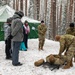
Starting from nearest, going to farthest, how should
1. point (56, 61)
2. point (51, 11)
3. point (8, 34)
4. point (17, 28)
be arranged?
1. point (56, 61)
2. point (17, 28)
3. point (8, 34)
4. point (51, 11)

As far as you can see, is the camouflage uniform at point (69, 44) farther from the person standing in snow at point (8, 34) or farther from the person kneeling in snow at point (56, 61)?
the person standing in snow at point (8, 34)

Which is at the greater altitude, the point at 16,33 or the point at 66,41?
the point at 16,33

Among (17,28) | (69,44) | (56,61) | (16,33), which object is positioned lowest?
(56,61)

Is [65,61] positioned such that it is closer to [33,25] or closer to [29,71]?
[29,71]

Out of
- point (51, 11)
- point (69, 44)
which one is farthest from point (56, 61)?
point (51, 11)

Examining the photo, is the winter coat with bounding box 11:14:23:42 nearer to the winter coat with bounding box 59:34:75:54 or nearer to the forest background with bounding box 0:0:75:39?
the winter coat with bounding box 59:34:75:54

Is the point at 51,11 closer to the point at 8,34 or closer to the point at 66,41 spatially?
the point at 8,34

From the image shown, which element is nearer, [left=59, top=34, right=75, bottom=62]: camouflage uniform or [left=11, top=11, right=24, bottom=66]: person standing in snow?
[left=59, top=34, right=75, bottom=62]: camouflage uniform

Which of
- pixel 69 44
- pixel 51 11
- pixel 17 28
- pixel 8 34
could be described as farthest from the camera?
pixel 51 11

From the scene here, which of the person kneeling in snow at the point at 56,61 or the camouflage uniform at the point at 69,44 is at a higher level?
the camouflage uniform at the point at 69,44

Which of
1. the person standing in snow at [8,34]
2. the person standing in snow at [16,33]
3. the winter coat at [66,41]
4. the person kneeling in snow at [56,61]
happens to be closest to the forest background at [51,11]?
the person standing in snow at [8,34]

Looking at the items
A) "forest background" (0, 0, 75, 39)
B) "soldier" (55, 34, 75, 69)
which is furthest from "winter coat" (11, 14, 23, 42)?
"forest background" (0, 0, 75, 39)

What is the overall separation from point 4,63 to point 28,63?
85 centimetres

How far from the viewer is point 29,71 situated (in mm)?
7762
